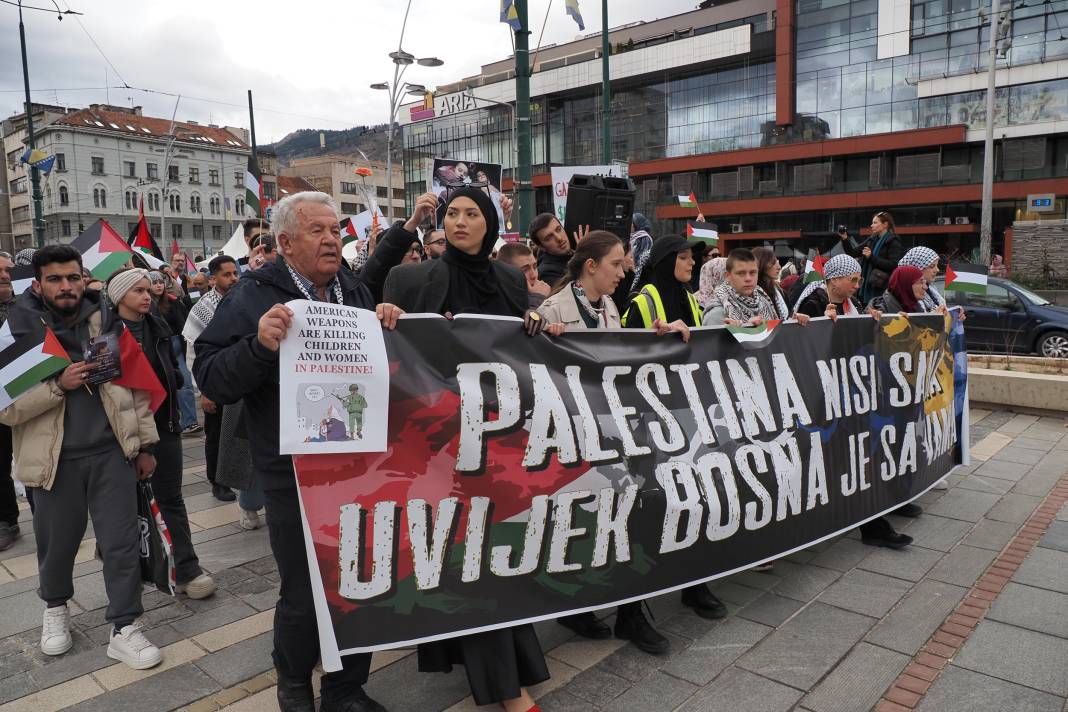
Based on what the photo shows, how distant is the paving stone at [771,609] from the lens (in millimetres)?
3682

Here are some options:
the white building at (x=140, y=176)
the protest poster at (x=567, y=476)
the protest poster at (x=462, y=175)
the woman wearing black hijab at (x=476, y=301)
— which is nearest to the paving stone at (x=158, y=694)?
the protest poster at (x=567, y=476)

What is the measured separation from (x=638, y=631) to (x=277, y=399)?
193 cm

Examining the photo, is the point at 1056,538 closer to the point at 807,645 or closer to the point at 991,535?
the point at 991,535

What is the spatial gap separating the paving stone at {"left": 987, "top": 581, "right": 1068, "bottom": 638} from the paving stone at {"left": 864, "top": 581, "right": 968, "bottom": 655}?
193 millimetres

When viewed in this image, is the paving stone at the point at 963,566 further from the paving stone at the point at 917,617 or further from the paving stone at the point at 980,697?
the paving stone at the point at 980,697

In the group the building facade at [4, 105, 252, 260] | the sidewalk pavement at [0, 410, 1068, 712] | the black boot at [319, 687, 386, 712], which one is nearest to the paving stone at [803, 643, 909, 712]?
the sidewalk pavement at [0, 410, 1068, 712]

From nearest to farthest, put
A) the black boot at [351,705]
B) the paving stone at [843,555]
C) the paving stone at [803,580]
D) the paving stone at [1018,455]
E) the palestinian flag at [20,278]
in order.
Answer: the black boot at [351,705] → the paving stone at [803,580] → the paving stone at [843,555] → the palestinian flag at [20,278] → the paving stone at [1018,455]

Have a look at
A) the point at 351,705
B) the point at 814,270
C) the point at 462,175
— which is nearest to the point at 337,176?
the point at 462,175

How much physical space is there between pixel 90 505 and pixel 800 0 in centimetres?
4887

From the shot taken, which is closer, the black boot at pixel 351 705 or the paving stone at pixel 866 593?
the black boot at pixel 351 705

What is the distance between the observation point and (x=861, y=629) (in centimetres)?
357

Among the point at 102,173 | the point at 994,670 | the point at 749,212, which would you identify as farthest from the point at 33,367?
the point at 102,173

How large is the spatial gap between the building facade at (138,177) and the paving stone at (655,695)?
6731 cm

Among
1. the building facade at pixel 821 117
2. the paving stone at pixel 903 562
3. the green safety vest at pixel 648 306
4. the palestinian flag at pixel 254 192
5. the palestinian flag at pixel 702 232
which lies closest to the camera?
the green safety vest at pixel 648 306
